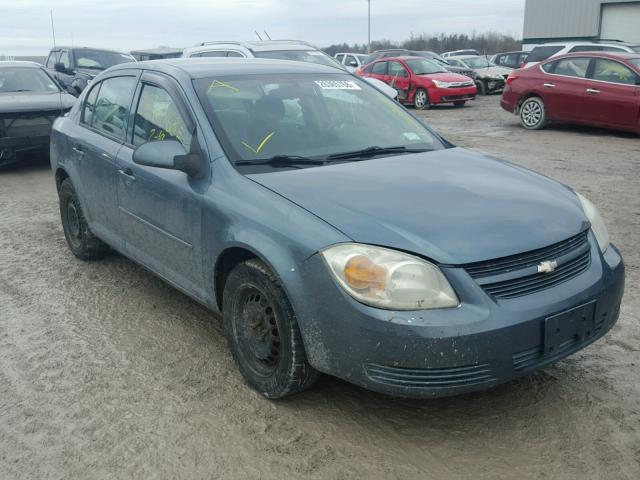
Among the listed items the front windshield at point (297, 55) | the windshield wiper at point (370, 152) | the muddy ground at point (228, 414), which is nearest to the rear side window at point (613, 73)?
the front windshield at point (297, 55)

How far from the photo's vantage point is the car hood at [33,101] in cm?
920

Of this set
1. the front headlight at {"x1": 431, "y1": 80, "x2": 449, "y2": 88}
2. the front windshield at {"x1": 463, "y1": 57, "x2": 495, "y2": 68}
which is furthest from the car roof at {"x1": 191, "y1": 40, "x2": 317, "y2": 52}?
the front windshield at {"x1": 463, "y1": 57, "x2": 495, "y2": 68}

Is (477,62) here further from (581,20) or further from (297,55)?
(581,20)

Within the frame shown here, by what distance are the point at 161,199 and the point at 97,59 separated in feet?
47.6

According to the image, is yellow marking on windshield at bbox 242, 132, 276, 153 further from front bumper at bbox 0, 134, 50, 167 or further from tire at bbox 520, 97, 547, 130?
tire at bbox 520, 97, 547, 130

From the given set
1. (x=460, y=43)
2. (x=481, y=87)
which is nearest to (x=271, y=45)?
(x=481, y=87)

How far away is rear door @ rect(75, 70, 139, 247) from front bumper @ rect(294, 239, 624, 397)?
2220mm

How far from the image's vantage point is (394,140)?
13.5 ft

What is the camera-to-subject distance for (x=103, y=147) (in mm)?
4688

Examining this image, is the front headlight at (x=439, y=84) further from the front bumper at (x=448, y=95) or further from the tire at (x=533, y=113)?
the tire at (x=533, y=113)

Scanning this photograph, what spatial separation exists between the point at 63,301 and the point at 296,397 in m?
2.19

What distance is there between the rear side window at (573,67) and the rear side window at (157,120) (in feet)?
34.1

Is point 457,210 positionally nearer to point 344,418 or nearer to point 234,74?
point 344,418

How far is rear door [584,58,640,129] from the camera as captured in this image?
11.8 m
